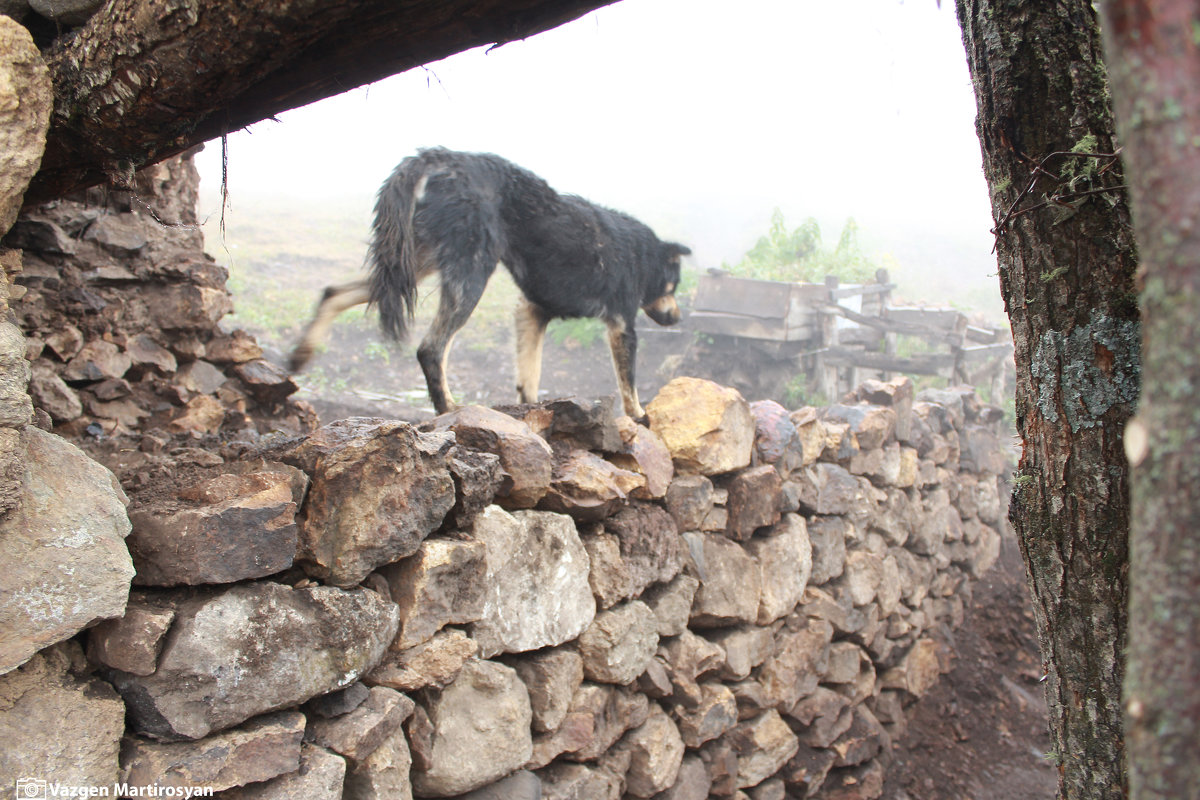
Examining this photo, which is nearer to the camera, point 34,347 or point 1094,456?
point 1094,456

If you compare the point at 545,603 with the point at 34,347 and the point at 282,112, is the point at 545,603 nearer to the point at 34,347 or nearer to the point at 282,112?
the point at 282,112

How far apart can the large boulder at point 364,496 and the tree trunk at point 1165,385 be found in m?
1.59

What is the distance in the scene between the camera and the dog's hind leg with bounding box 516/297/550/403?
426 centimetres

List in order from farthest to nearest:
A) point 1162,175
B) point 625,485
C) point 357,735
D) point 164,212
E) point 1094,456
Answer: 1. point 164,212
2. point 625,485
3. point 357,735
4. point 1094,456
5. point 1162,175

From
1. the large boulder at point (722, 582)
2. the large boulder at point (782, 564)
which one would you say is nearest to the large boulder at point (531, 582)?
the large boulder at point (722, 582)

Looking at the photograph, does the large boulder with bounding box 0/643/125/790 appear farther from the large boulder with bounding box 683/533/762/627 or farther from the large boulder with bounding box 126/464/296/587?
the large boulder with bounding box 683/533/762/627

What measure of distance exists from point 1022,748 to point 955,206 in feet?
122

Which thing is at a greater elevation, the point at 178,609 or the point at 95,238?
the point at 95,238

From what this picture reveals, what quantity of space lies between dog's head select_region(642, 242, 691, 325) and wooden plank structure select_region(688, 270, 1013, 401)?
378 cm

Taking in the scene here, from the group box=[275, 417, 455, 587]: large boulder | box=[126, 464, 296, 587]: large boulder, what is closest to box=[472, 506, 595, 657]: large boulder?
box=[275, 417, 455, 587]: large boulder

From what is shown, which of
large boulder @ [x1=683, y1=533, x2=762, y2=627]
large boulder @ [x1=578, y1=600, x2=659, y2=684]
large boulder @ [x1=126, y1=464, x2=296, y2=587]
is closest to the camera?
large boulder @ [x1=126, y1=464, x2=296, y2=587]

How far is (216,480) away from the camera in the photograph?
5.73ft

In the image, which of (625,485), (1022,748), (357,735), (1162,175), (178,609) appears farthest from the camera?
(1022,748)

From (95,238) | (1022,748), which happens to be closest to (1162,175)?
(95,238)
